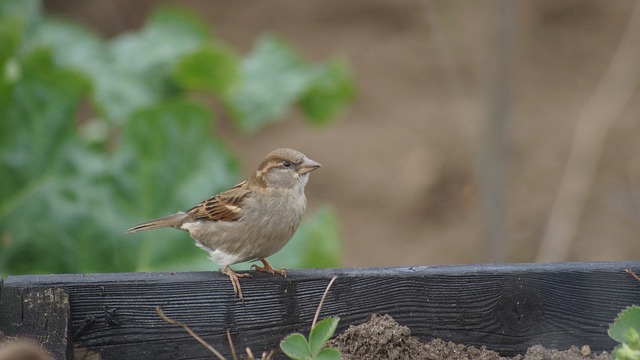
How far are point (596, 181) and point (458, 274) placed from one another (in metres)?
4.55

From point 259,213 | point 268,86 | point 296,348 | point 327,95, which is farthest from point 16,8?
point 296,348

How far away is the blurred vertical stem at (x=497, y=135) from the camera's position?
4.50m

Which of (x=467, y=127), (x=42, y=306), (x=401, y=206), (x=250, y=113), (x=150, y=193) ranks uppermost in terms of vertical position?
(x=467, y=127)

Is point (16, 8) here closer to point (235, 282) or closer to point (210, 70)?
point (210, 70)

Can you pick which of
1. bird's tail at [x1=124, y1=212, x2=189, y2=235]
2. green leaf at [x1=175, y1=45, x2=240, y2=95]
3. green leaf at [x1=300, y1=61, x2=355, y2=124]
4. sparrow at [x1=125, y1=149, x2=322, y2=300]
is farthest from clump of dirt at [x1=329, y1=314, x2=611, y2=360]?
green leaf at [x1=300, y1=61, x2=355, y2=124]

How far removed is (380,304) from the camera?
260 centimetres

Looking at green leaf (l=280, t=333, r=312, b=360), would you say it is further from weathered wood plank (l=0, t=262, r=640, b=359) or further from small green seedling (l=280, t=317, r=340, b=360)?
weathered wood plank (l=0, t=262, r=640, b=359)

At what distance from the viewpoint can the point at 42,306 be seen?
2.45 metres

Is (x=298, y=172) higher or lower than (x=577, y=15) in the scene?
lower

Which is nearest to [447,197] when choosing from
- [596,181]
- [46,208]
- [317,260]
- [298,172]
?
[596,181]

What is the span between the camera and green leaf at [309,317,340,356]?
6.98 ft

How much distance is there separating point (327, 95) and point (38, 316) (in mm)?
3221

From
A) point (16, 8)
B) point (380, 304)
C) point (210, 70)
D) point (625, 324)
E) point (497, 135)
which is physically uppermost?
point (16, 8)

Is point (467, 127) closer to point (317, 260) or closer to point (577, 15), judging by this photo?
point (577, 15)
